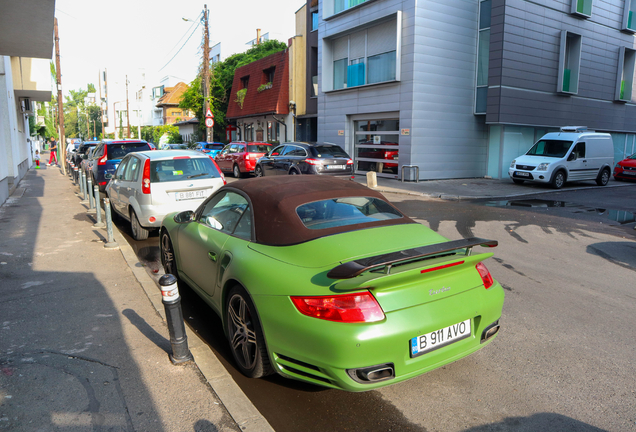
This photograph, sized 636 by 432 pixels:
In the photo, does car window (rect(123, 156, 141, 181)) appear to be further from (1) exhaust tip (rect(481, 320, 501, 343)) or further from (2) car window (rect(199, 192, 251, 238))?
(1) exhaust tip (rect(481, 320, 501, 343))

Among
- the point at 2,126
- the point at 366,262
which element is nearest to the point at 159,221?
the point at 366,262

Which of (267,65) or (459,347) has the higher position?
(267,65)

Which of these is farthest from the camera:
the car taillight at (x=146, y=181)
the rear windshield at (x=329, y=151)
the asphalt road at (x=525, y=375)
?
the rear windshield at (x=329, y=151)

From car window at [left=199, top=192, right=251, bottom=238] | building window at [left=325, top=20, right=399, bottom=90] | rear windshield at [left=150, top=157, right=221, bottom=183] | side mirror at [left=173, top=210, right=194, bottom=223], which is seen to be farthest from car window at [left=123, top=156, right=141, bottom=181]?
building window at [left=325, top=20, right=399, bottom=90]

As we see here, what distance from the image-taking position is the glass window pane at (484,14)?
20.0 m

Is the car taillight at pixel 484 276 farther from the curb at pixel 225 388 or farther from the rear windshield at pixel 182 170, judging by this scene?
the rear windshield at pixel 182 170

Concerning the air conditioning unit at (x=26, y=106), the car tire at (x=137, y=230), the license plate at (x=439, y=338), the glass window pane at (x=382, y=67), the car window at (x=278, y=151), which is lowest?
the car tire at (x=137, y=230)

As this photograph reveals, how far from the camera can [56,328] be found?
170 inches

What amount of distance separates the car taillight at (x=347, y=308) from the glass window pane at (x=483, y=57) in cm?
Result: 1976

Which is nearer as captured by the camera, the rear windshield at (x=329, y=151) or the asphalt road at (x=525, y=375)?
the asphalt road at (x=525, y=375)

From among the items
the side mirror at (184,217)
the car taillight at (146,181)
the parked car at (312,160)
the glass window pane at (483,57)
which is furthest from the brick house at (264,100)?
the side mirror at (184,217)

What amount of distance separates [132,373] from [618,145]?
28.7 meters

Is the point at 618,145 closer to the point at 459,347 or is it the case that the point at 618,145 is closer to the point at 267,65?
the point at 267,65

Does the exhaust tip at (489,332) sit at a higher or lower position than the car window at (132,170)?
lower
